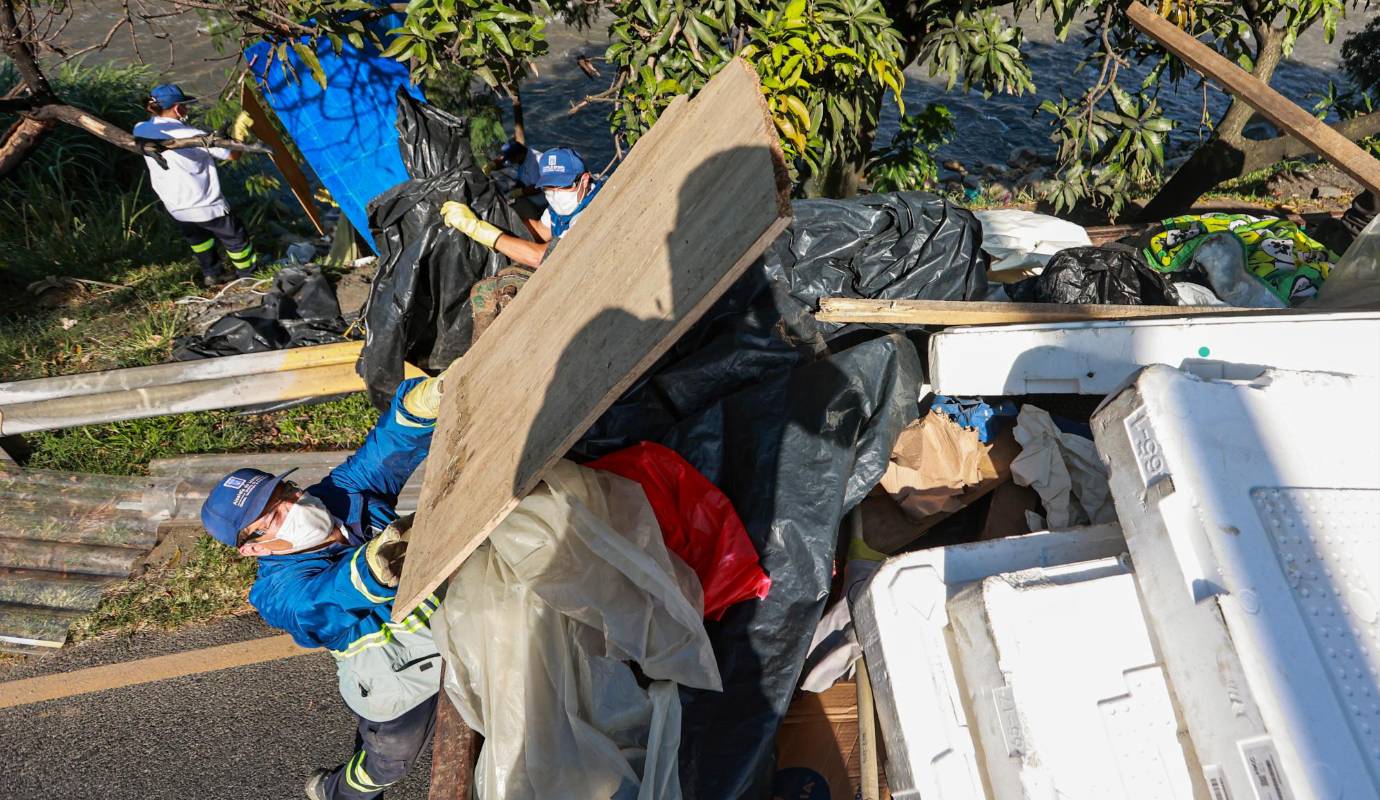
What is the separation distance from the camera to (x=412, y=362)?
12.0 ft

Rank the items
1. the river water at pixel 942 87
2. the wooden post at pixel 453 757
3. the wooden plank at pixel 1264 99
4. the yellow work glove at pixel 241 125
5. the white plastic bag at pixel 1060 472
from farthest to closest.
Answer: the river water at pixel 942 87 < the yellow work glove at pixel 241 125 < the wooden plank at pixel 1264 99 < the white plastic bag at pixel 1060 472 < the wooden post at pixel 453 757

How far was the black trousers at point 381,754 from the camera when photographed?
2.33 metres

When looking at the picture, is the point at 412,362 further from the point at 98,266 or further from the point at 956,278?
the point at 98,266

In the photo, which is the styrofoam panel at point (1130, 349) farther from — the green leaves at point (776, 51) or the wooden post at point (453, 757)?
the wooden post at point (453, 757)

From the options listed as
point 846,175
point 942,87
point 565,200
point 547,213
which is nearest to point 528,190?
point 547,213

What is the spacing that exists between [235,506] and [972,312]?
2.21 m

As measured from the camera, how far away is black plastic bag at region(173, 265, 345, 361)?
400 centimetres

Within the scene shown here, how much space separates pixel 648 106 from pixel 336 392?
6.46 ft

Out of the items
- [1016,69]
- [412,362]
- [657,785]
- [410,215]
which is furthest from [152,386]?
[1016,69]

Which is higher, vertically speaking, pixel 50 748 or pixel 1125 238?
pixel 1125 238

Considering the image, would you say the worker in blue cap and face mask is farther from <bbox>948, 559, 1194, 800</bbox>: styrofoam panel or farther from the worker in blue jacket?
<bbox>948, 559, 1194, 800</bbox>: styrofoam panel

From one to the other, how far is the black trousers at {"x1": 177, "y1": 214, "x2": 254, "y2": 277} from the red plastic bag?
12.7ft

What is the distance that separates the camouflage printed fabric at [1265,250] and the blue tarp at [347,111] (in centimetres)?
379

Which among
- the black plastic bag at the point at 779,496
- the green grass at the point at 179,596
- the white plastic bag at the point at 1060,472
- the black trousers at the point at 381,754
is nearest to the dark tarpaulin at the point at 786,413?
the black plastic bag at the point at 779,496
